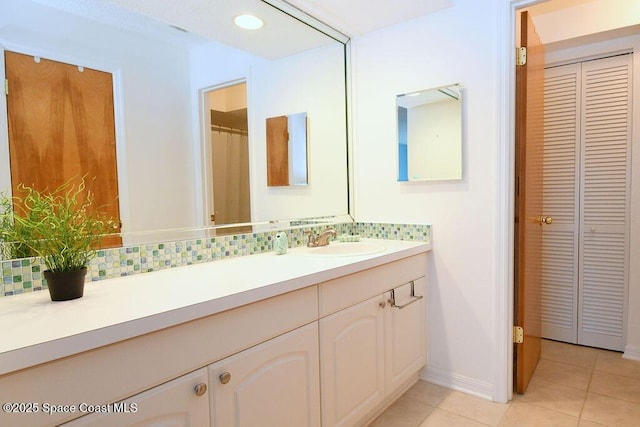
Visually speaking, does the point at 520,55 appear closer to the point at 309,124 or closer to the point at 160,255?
the point at 309,124

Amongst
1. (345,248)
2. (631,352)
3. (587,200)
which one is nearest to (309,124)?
(345,248)

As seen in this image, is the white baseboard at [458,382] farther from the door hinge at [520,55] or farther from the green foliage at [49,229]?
the green foliage at [49,229]

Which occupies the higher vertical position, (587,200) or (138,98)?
(138,98)

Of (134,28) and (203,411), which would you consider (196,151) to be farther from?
(203,411)

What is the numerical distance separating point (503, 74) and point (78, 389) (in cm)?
206

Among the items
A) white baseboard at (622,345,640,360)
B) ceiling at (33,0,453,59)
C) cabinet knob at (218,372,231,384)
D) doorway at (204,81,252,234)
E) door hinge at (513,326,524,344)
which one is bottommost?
white baseboard at (622,345,640,360)

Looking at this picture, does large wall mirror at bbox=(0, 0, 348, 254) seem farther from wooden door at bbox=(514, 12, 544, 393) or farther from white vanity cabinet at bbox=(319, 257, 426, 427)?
wooden door at bbox=(514, 12, 544, 393)

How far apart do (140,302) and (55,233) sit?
1.08 feet

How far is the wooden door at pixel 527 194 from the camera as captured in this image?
75.3 inches

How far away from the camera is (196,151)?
1.62 m

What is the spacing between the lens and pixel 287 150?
2162 mm

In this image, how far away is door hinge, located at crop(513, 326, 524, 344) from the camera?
1.99 m

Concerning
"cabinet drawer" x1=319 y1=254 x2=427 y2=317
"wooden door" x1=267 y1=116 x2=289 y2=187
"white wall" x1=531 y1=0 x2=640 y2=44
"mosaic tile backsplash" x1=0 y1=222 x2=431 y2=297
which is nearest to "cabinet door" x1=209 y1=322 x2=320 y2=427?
"cabinet drawer" x1=319 y1=254 x2=427 y2=317

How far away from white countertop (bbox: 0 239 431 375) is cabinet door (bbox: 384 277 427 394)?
1.24 ft
